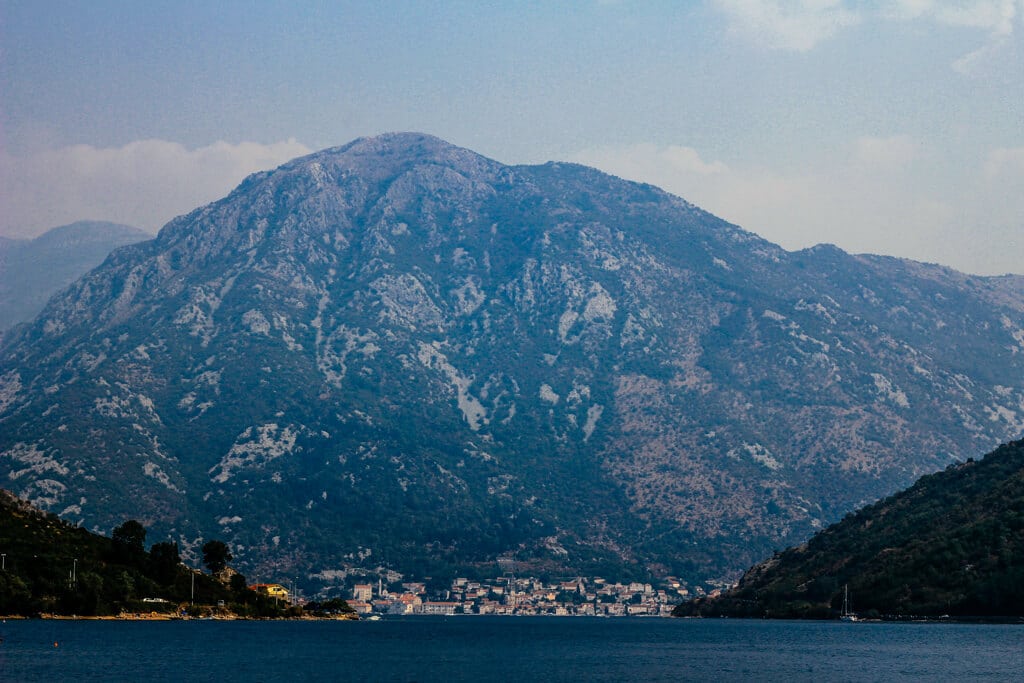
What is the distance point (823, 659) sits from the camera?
13062 cm

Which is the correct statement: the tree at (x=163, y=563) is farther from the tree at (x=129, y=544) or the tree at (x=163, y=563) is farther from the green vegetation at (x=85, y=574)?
the tree at (x=129, y=544)

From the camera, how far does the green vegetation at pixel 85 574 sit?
512 feet

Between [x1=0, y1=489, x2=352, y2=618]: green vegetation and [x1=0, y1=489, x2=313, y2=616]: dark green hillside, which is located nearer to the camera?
[x1=0, y1=489, x2=313, y2=616]: dark green hillside

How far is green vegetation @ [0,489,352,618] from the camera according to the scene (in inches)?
6147

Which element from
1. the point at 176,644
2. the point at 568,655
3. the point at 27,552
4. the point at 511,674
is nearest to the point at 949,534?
the point at 568,655

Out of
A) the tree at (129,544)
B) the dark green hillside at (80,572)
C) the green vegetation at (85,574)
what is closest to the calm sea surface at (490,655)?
the green vegetation at (85,574)


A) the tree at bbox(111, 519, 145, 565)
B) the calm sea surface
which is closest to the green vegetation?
the tree at bbox(111, 519, 145, 565)

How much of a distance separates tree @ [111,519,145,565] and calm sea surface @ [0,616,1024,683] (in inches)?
406

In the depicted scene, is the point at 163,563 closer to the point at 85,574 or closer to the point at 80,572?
the point at 80,572

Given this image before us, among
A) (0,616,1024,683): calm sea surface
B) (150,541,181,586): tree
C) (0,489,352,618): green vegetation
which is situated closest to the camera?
(0,616,1024,683): calm sea surface

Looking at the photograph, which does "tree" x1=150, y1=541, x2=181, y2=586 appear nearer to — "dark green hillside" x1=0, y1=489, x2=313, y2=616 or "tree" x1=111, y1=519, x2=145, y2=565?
"dark green hillside" x1=0, y1=489, x2=313, y2=616

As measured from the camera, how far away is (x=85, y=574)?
163 metres

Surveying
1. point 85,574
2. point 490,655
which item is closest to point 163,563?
point 85,574

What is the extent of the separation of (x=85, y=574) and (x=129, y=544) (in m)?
20.5
